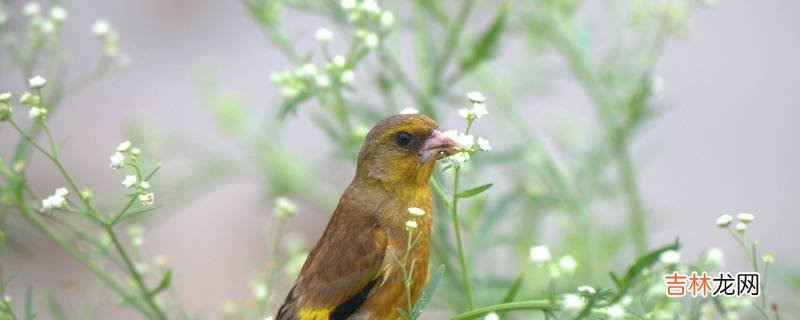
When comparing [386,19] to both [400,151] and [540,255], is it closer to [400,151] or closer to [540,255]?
[400,151]

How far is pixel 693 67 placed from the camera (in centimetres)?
563

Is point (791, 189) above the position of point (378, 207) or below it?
above

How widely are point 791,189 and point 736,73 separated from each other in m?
0.71

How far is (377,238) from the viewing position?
7.02 ft

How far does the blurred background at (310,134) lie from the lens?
5.04m

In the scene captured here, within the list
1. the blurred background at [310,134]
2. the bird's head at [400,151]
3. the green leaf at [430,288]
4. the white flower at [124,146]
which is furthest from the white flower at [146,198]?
the blurred background at [310,134]

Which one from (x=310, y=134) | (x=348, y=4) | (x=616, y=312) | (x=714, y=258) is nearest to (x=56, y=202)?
(x=348, y=4)

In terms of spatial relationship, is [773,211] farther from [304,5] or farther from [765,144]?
[304,5]

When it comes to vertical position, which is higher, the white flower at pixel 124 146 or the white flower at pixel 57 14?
the white flower at pixel 57 14

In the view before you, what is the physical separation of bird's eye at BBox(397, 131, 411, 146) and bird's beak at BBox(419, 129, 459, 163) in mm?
44

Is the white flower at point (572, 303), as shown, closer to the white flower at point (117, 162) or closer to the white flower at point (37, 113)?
the white flower at point (117, 162)

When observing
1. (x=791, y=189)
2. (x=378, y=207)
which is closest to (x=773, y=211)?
(x=791, y=189)

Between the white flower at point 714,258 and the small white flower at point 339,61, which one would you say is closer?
the white flower at point 714,258

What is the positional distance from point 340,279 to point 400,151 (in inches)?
10.6
